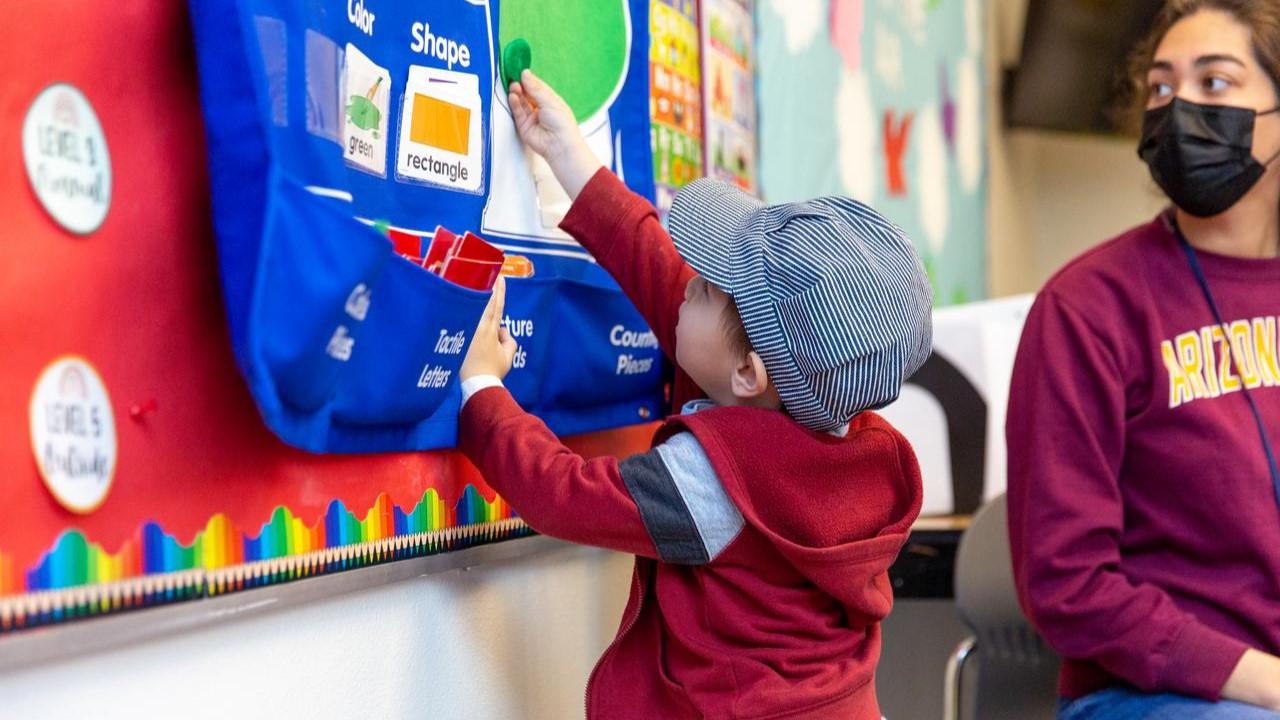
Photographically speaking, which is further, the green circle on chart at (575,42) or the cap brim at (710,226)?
the green circle on chart at (575,42)

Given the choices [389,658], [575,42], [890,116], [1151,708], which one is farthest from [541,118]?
[890,116]

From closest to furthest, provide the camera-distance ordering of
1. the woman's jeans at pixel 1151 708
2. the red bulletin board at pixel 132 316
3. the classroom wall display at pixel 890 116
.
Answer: the red bulletin board at pixel 132 316 → the woman's jeans at pixel 1151 708 → the classroom wall display at pixel 890 116

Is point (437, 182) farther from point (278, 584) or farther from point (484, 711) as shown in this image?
point (484, 711)

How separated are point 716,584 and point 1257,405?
67cm

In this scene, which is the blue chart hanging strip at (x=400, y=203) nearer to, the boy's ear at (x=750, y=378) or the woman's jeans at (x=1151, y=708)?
the boy's ear at (x=750, y=378)

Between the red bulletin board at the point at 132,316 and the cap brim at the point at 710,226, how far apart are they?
1.10 ft

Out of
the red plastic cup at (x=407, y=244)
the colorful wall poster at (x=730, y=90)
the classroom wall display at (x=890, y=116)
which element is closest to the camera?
the red plastic cup at (x=407, y=244)

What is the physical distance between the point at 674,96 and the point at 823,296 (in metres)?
0.55

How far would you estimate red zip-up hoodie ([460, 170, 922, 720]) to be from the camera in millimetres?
913

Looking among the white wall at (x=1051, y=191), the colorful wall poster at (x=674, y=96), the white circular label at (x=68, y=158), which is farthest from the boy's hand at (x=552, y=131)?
the white wall at (x=1051, y=191)

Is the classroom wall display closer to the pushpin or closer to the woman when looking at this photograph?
the woman

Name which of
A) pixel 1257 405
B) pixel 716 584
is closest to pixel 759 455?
pixel 716 584

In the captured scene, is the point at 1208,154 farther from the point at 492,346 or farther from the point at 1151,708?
the point at 492,346

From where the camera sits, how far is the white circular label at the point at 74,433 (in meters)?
0.62
